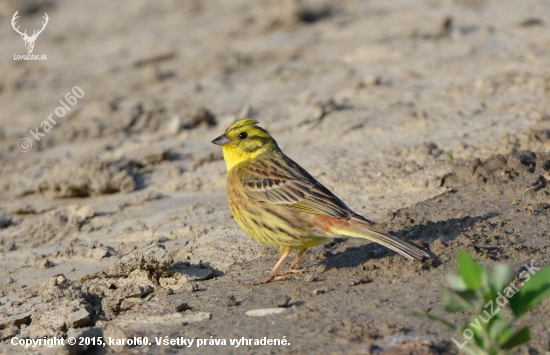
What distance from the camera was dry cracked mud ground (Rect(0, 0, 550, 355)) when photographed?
5090 millimetres

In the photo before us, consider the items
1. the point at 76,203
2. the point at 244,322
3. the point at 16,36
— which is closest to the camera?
the point at 244,322

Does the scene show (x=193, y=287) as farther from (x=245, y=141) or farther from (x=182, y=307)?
(x=245, y=141)

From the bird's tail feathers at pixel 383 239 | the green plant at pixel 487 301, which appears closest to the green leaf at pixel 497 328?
the green plant at pixel 487 301

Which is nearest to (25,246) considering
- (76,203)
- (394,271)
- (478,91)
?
(76,203)

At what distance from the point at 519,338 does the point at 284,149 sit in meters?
5.12

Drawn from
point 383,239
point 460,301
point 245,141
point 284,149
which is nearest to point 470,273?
point 460,301

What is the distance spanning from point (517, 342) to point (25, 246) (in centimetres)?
509

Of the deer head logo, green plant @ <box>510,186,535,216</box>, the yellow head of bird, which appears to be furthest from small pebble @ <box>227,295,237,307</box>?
the deer head logo

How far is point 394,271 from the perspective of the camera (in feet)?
17.5

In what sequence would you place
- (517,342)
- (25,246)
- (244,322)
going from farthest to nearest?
(25,246)
(244,322)
(517,342)

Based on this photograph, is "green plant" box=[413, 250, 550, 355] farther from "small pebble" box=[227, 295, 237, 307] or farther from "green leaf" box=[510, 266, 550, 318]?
"small pebble" box=[227, 295, 237, 307]

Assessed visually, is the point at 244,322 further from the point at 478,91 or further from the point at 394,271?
the point at 478,91

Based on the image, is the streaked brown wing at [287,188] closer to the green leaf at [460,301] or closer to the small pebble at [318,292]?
the small pebble at [318,292]

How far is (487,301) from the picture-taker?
3.64 metres
